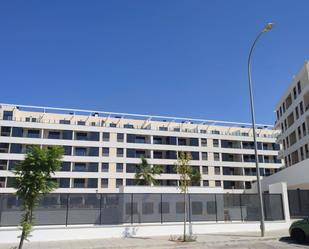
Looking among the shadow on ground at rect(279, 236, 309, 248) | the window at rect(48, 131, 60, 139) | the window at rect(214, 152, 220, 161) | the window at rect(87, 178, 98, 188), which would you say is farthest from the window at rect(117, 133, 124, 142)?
the shadow on ground at rect(279, 236, 309, 248)

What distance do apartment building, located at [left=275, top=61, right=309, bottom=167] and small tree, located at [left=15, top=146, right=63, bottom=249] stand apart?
36834 millimetres

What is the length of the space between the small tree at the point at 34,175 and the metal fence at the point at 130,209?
510 cm

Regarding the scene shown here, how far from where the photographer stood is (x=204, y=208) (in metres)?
24.7

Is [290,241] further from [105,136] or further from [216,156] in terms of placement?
[216,156]

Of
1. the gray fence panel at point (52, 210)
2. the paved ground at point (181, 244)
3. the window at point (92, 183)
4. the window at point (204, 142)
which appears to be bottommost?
the paved ground at point (181, 244)

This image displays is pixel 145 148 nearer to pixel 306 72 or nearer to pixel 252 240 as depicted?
pixel 306 72

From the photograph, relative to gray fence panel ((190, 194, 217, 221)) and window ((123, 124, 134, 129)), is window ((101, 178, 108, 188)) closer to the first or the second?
window ((123, 124, 134, 129))

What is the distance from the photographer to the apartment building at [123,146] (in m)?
60.3

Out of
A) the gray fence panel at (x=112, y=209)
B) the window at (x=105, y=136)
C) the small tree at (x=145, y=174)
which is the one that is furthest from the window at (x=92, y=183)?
the gray fence panel at (x=112, y=209)

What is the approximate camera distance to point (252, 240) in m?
17.7

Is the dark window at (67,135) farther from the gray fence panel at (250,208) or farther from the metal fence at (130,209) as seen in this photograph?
the gray fence panel at (250,208)

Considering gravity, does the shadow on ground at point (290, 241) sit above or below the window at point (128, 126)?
below

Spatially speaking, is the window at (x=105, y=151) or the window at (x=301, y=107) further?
the window at (x=105, y=151)

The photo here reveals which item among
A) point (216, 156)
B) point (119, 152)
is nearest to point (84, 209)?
point (119, 152)
